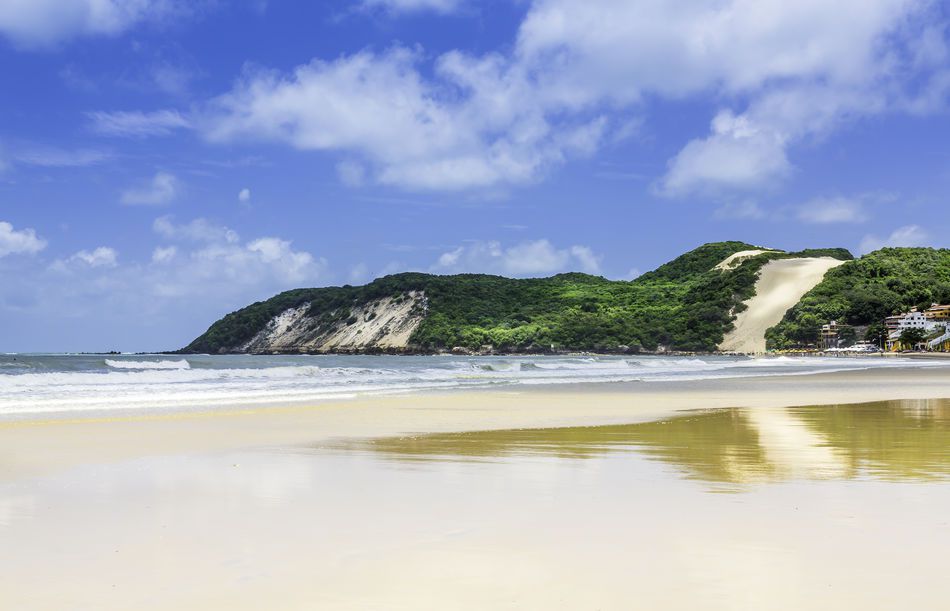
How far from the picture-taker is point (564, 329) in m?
188

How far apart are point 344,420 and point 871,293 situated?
15035 centimetres

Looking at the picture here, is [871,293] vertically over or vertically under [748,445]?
over

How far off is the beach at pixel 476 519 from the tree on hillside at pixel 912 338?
Result: 131 m

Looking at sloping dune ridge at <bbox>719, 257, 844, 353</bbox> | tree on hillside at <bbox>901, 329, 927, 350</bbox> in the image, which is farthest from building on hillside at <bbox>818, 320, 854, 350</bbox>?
sloping dune ridge at <bbox>719, 257, 844, 353</bbox>

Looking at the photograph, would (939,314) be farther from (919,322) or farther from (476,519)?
(476,519)

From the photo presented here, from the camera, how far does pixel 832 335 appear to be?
153 meters

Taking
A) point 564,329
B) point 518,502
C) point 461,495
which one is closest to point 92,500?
point 461,495

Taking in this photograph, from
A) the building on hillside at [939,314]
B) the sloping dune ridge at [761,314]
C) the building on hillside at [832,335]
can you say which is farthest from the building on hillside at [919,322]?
the sloping dune ridge at [761,314]

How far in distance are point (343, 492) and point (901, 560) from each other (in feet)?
16.4

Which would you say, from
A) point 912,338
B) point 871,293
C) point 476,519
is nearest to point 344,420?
point 476,519

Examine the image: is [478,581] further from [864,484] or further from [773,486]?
[864,484]

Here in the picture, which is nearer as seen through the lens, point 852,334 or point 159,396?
point 159,396

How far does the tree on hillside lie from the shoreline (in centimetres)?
11323

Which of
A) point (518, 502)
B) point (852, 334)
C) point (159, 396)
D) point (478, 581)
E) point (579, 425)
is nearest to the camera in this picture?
point (478, 581)
